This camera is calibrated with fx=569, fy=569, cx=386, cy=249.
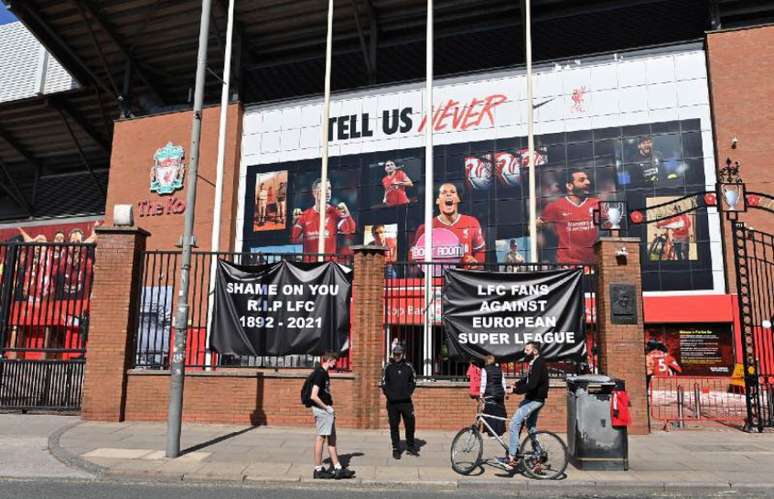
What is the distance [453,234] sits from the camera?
1057 inches

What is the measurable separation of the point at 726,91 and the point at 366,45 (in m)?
16.8

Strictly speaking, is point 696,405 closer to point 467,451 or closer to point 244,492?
point 467,451

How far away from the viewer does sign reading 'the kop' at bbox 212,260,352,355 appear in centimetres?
1191

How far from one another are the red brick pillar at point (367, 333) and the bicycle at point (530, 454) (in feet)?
11.7

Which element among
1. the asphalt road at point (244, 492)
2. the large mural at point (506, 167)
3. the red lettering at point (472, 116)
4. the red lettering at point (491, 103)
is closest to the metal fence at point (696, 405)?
the large mural at point (506, 167)

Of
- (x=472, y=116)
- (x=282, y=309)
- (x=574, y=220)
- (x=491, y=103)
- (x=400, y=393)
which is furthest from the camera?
(x=472, y=116)

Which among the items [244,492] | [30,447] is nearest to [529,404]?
[244,492]

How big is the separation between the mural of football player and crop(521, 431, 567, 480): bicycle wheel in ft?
68.4

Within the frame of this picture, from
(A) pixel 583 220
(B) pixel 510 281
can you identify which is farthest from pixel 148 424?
(A) pixel 583 220

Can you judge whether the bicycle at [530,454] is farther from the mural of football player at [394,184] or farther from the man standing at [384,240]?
the mural of football player at [394,184]

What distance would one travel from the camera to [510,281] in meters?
11.8

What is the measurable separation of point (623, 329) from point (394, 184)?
719 inches

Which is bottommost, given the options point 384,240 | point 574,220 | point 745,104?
point 384,240

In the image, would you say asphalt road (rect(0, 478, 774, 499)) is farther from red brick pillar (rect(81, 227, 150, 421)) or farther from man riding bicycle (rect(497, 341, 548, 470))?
red brick pillar (rect(81, 227, 150, 421))
